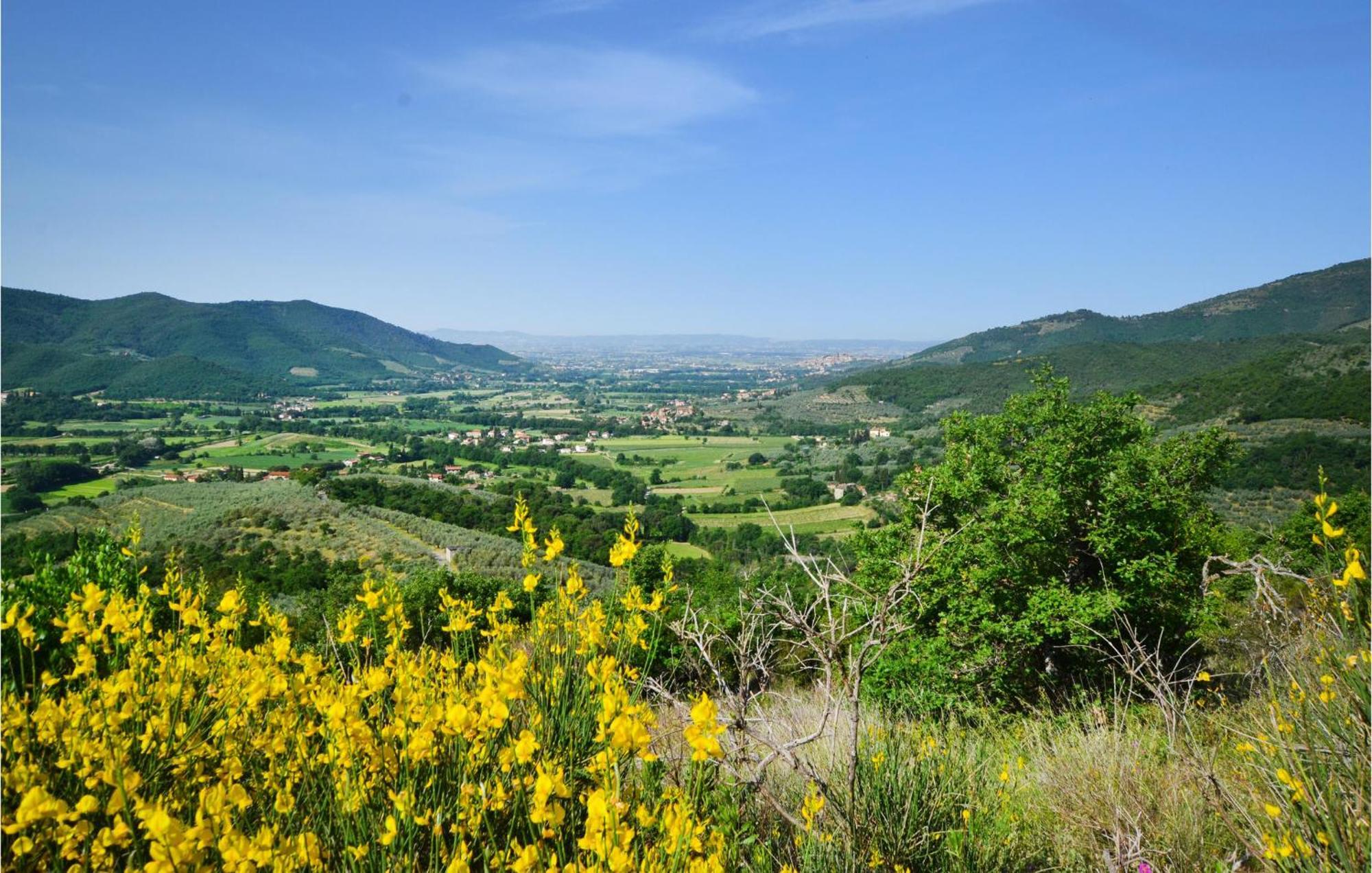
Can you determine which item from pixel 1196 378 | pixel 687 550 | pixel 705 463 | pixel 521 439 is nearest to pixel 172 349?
pixel 521 439

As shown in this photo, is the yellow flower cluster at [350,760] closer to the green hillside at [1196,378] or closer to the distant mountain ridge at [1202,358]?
the distant mountain ridge at [1202,358]

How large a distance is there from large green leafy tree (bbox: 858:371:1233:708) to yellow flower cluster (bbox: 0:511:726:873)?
8.30 m

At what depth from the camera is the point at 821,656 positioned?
2.29 metres

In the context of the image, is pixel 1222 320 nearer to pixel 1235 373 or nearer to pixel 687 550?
pixel 1235 373

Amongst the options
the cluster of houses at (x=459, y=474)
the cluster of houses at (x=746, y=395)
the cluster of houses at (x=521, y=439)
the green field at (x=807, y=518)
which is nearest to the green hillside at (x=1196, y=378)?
the green field at (x=807, y=518)

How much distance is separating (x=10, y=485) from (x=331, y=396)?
308 feet

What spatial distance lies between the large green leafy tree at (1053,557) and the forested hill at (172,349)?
107m

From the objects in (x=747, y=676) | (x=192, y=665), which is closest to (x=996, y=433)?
(x=747, y=676)

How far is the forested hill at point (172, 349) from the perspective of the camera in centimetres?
10000

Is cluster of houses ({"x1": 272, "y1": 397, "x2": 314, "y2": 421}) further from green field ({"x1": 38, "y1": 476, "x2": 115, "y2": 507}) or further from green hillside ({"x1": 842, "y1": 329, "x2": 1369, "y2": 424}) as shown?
green hillside ({"x1": 842, "y1": 329, "x2": 1369, "y2": 424})

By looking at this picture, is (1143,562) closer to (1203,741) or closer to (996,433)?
(996,433)

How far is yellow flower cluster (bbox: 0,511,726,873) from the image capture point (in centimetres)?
158

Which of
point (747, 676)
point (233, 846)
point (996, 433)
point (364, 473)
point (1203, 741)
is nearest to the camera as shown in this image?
point (233, 846)

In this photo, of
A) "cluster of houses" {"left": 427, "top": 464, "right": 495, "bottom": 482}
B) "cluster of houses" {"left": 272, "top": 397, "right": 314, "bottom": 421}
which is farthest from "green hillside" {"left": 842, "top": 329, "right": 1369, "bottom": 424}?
"cluster of houses" {"left": 272, "top": 397, "right": 314, "bottom": 421}
